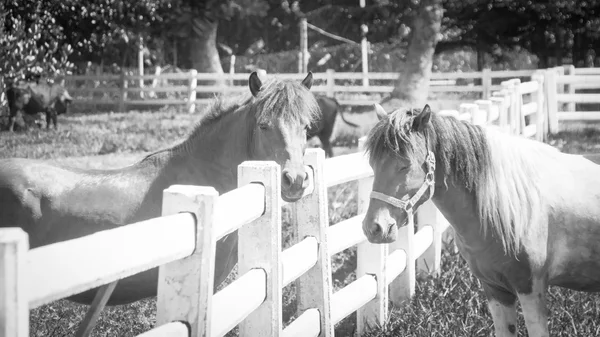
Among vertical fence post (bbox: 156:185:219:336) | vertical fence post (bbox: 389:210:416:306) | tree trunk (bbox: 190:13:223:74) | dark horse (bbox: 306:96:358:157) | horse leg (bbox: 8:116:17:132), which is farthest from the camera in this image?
tree trunk (bbox: 190:13:223:74)

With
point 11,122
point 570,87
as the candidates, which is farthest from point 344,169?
point 11,122

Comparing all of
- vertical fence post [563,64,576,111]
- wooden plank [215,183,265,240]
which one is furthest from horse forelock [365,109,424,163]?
vertical fence post [563,64,576,111]

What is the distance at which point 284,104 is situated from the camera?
4.15m

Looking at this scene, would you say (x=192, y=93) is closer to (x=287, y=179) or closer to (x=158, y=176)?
(x=158, y=176)

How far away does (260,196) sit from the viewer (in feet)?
9.92

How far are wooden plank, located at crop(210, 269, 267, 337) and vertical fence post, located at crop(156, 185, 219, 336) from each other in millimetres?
223

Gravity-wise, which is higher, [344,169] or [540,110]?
[540,110]

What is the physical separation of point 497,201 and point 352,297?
110 centimetres

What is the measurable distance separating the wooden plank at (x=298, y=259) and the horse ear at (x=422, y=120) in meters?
0.84

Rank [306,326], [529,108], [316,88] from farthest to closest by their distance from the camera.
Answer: [316,88]
[529,108]
[306,326]

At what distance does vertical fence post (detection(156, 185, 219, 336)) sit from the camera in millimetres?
2266

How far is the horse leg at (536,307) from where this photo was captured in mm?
3590

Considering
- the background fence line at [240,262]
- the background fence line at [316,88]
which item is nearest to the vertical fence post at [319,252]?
the background fence line at [240,262]

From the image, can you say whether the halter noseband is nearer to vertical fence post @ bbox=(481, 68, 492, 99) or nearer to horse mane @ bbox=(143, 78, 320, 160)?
horse mane @ bbox=(143, 78, 320, 160)
